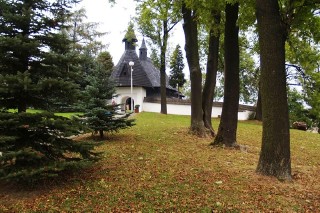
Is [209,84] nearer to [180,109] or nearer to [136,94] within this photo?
[180,109]

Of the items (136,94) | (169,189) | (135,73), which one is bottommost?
(169,189)

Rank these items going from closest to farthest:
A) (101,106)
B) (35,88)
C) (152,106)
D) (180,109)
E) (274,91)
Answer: (35,88), (274,91), (101,106), (180,109), (152,106)

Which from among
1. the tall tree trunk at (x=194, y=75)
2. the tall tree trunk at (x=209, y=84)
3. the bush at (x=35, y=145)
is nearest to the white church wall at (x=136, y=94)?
the tall tree trunk at (x=209, y=84)

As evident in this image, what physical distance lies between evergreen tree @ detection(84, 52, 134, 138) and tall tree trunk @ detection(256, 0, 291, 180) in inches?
201

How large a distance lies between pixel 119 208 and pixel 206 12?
8.28 m

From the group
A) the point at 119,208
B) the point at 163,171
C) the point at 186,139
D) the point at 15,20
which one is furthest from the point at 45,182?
the point at 186,139

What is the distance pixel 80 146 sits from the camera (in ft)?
19.8

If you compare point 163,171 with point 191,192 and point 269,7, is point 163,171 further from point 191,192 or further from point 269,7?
point 269,7

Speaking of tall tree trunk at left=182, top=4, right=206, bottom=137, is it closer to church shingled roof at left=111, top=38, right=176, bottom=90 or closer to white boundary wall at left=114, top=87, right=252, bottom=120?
white boundary wall at left=114, top=87, right=252, bottom=120

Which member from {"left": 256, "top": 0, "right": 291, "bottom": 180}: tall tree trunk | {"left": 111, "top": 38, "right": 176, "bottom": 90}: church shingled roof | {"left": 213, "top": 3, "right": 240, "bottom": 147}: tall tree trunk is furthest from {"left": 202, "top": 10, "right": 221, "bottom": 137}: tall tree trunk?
{"left": 111, "top": 38, "right": 176, "bottom": 90}: church shingled roof

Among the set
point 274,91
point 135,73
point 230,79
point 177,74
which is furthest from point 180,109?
point 274,91

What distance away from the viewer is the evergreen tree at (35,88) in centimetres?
532

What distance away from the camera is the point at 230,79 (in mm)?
9906

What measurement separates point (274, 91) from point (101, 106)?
5.91 meters
